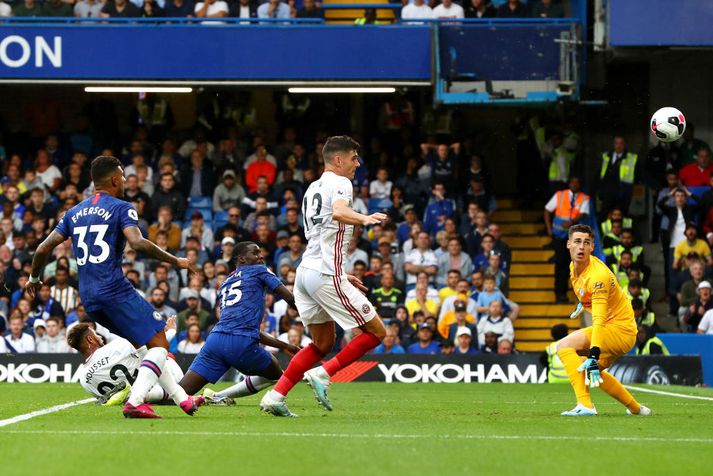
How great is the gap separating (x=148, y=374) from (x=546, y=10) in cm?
1551

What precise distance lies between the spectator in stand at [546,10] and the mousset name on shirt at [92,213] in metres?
14.9

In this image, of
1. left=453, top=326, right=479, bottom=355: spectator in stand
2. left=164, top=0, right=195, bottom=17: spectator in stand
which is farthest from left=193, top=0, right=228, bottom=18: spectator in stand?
left=453, top=326, right=479, bottom=355: spectator in stand

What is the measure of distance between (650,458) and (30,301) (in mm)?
14898

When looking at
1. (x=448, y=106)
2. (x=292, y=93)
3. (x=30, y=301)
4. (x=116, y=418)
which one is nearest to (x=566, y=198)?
(x=448, y=106)

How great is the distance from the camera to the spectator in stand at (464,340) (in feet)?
65.8

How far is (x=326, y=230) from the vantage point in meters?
10.4

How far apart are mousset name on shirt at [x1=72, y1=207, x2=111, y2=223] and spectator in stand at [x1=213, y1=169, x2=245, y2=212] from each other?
13.5 m

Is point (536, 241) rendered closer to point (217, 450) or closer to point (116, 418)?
point (116, 418)

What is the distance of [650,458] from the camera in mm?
7727

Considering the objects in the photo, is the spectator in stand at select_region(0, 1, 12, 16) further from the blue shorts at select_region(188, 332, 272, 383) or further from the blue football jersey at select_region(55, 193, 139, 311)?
the blue football jersey at select_region(55, 193, 139, 311)

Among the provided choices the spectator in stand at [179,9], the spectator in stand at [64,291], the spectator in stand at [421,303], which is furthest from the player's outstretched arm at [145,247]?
the spectator in stand at [179,9]

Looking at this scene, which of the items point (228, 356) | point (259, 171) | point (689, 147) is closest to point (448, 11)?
point (259, 171)

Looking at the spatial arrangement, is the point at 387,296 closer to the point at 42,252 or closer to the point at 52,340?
the point at 52,340

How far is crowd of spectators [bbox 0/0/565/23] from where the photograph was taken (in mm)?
23469
